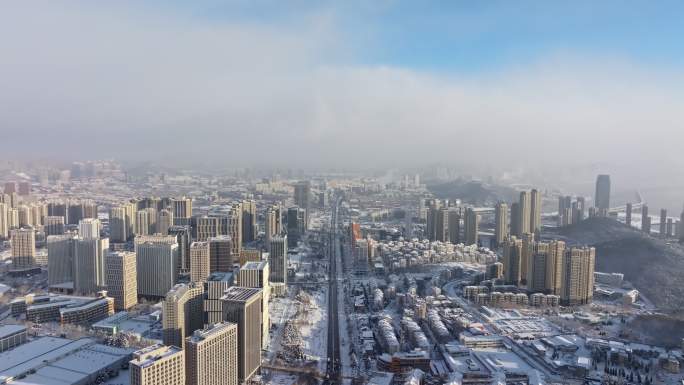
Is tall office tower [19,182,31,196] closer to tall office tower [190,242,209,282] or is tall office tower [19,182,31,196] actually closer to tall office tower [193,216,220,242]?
tall office tower [193,216,220,242]

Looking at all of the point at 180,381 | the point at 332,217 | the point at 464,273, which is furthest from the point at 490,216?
the point at 180,381

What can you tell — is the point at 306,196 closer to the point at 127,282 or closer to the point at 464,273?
the point at 464,273

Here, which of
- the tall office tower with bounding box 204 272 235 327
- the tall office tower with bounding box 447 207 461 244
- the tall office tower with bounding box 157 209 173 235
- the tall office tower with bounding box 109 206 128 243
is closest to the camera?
the tall office tower with bounding box 204 272 235 327

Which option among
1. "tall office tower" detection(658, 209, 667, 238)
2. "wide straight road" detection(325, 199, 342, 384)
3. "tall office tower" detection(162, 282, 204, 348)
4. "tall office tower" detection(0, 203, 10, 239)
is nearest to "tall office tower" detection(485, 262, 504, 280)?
"wide straight road" detection(325, 199, 342, 384)

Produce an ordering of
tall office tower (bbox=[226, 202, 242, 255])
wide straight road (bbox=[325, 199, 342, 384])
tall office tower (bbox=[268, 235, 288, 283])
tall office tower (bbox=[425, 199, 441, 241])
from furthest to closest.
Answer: tall office tower (bbox=[425, 199, 441, 241]), tall office tower (bbox=[226, 202, 242, 255]), tall office tower (bbox=[268, 235, 288, 283]), wide straight road (bbox=[325, 199, 342, 384])

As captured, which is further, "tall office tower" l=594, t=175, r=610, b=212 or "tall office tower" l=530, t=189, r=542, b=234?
"tall office tower" l=594, t=175, r=610, b=212

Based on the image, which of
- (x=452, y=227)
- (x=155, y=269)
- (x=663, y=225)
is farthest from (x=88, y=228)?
(x=663, y=225)

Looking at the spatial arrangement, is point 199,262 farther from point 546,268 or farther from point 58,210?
point 58,210
